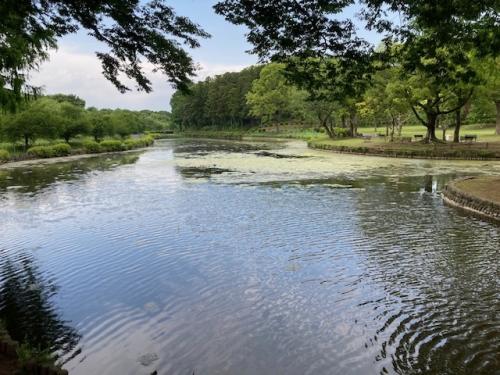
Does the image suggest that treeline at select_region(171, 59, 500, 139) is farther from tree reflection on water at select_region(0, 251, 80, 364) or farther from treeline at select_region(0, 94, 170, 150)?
treeline at select_region(0, 94, 170, 150)

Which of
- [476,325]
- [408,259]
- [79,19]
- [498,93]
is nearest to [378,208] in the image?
[408,259]

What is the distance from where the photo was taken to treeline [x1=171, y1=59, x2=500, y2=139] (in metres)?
22.3

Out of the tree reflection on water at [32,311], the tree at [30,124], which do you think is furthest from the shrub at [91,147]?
the tree reflection on water at [32,311]

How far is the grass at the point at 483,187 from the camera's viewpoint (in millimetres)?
14828

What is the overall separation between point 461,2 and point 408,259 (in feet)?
18.1

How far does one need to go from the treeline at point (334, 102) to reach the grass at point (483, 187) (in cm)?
485

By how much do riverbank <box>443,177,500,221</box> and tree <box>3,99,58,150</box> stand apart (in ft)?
122

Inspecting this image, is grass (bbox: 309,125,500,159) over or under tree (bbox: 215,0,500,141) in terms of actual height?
under

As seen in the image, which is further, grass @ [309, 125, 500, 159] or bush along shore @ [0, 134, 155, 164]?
bush along shore @ [0, 134, 155, 164]

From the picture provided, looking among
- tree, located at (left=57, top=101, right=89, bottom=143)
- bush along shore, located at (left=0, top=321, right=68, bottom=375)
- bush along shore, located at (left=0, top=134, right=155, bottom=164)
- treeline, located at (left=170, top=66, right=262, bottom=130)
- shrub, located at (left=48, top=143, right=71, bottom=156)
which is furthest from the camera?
treeline, located at (left=170, top=66, right=262, bottom=130)

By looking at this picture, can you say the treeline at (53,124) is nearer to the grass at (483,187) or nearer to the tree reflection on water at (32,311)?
the tree reflection on water at (32,311)

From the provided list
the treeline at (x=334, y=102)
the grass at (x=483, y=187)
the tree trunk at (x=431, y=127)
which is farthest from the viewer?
the tree trunk at (x=431, y=127)

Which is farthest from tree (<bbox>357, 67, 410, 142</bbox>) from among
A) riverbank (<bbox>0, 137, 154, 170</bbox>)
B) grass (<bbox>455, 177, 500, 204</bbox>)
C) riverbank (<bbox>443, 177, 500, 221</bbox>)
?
riverbank (<bbox>0, 137, 154, 170</bbox>)

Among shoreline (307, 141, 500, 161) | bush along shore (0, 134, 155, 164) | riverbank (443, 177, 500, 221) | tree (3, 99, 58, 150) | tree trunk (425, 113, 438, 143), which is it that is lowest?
riverbank (443, 177, 500, 221)
